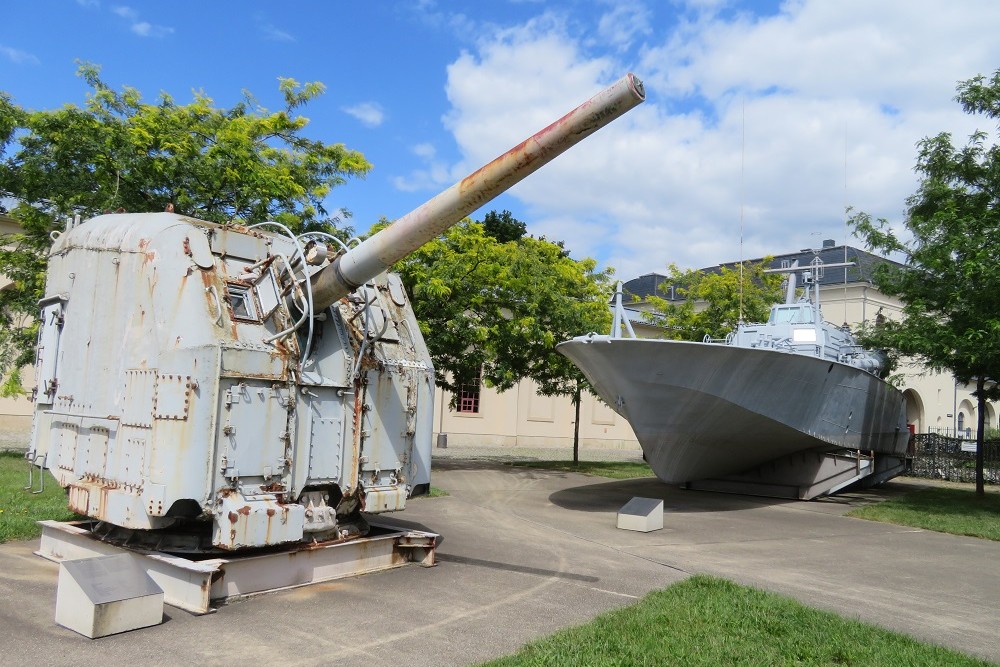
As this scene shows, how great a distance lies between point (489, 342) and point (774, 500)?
651 cm

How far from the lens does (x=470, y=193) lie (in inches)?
216

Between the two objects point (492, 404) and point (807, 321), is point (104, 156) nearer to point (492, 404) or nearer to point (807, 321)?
point (807, 321)

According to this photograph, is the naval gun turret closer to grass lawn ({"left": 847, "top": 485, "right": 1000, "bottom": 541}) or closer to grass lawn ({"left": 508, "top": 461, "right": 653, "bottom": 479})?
grass lawn ({"left": 847, "top": 485, "right": 1000, "bottom": 541})

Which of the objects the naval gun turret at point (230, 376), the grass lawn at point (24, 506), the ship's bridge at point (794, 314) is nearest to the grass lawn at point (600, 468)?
the ship's bridge at point (794, 314)

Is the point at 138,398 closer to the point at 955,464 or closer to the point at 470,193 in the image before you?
the point at 470,193

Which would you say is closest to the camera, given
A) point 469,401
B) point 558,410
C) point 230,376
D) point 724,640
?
point 724,640

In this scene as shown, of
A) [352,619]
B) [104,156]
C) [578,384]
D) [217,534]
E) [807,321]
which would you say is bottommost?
[352,619]

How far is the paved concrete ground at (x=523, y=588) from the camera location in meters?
4.87

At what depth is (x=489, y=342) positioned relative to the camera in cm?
1708

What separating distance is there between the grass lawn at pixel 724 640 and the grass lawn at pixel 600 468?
13165 millimetres

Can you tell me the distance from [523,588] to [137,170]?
31.8 ft

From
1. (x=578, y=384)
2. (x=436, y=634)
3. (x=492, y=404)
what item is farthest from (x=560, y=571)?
(x=492, y=404)

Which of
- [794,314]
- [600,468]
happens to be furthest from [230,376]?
[600,468]

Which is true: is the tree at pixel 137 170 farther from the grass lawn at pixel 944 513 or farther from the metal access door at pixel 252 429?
the grass lawn at pixel 944 513
